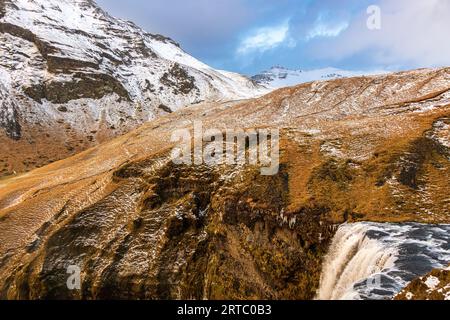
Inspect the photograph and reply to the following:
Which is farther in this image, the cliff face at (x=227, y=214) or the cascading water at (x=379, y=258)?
the cliff face at (x=227, y=214)

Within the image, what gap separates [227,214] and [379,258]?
2061cm

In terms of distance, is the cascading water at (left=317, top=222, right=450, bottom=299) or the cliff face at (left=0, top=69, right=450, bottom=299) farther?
the cliff face at (left=0, top=69, right=450, bottom=299)

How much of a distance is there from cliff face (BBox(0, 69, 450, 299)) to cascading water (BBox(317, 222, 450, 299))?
2.27 m

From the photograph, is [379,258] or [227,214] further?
[227,214]

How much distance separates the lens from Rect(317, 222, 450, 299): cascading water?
2540 centimetres

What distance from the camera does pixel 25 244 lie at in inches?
2040

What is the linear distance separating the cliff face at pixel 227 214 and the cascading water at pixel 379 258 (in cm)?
227

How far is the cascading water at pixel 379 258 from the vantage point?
83.3 ft

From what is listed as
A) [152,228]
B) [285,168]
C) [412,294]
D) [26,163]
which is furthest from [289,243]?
[26,163]

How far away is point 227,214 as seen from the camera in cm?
4769

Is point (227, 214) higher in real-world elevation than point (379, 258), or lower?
higher

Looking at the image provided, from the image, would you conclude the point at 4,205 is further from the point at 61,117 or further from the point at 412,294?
the point at 61,117

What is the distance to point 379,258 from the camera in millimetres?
29938

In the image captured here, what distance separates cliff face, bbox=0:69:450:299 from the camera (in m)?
41.3
